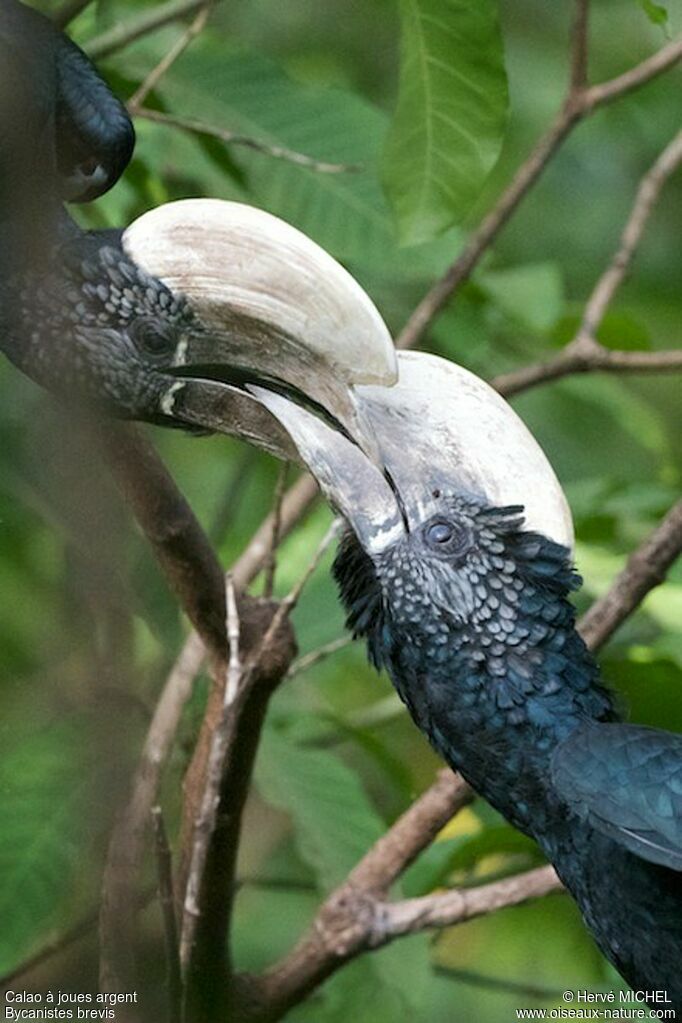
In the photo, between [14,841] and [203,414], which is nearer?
[203,414]

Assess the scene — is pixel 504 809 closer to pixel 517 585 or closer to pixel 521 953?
pixel 517 585

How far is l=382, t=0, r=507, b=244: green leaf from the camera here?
2.48m

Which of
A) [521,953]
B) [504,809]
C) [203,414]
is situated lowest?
[521,953]

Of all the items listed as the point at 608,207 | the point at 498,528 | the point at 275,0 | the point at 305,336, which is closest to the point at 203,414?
the point at 305,336

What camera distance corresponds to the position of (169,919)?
2.06 metres

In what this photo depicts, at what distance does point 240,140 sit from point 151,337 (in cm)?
69

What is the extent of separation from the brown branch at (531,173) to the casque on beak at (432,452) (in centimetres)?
83

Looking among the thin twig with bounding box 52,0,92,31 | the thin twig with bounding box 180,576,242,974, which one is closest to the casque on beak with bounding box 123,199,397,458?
the thin twig with bounding box 180,576,242,974

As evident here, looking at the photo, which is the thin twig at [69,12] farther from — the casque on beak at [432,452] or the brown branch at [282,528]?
the brown branch at [282,528]

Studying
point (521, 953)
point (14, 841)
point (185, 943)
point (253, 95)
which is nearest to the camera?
point (185, 943)

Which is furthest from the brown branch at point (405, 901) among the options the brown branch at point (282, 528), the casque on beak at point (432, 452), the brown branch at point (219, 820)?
the brown branch at point (282, 528)

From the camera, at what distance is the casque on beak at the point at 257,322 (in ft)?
6.82

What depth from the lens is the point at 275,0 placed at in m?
4.52

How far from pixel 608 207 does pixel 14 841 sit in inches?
126
